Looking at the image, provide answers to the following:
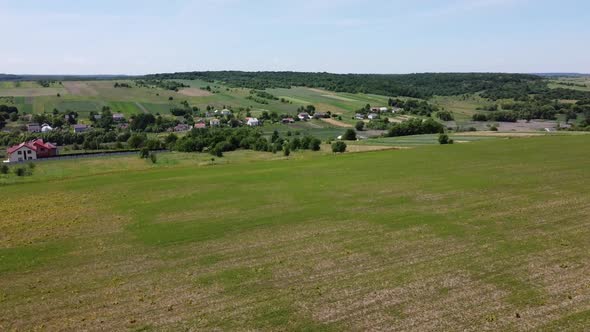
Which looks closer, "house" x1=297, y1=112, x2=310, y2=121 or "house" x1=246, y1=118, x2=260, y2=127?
"house" x1=246, y1=118, x2=260, y2=127

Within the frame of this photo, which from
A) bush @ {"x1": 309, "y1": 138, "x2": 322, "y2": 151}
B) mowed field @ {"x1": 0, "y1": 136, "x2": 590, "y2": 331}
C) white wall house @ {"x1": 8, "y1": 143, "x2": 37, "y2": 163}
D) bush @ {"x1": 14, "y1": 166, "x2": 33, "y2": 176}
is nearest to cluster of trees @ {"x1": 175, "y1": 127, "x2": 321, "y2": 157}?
bush @ {"x1": 309, "y1": 138, "x2": 322, "y2": 151}

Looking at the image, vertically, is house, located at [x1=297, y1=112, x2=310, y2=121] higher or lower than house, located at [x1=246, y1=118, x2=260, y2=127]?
higher

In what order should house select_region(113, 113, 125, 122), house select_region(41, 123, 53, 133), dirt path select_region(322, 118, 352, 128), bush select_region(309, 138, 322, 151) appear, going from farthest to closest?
house select_region(113, 113, 125, 122)
dirt path select_region(322, 118, 352, 128)
house select_region(41, 123, 53, 133)
bush select_region(309, 138, 322, 151)

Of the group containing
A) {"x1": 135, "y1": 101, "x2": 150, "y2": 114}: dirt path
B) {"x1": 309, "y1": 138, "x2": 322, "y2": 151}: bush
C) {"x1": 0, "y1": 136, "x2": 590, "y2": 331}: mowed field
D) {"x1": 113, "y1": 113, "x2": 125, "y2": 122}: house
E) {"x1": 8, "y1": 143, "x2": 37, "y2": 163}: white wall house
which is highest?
{"x1": 135, "y1": 101, "x2": 150, "y2": 114}: dirt path

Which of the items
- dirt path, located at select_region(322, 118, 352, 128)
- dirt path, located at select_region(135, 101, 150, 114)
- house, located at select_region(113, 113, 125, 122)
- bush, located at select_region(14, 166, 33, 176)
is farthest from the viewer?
dirt path, located at select_region(135, 101, 150, 114)

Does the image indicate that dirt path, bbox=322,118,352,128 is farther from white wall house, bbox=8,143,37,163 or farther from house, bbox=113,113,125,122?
white wall house, bbox=8,143,37,163

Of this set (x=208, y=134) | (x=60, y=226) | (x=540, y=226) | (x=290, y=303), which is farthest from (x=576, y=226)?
(x=208, y=134)

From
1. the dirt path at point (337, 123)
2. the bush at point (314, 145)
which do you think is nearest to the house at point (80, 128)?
the dirt path at point (337, 123)

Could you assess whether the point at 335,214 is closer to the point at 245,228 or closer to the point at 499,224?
the point at 245,228
